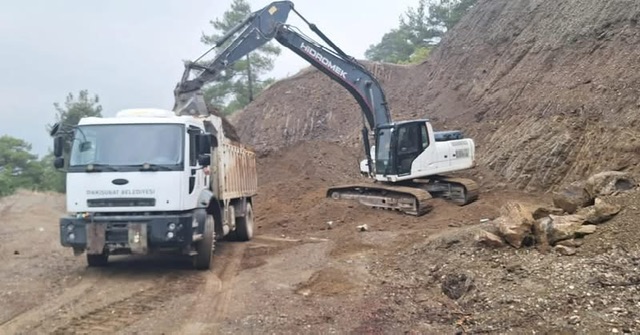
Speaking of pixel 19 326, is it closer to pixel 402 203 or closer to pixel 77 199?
pixel 77 199

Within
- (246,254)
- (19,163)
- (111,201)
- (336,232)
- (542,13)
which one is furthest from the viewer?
(19,163)

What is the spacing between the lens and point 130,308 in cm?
825

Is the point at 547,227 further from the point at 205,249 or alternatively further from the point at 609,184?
the point at 205,249

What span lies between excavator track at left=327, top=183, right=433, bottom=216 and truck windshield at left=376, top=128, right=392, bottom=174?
513 mm

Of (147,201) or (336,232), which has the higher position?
(147,201)

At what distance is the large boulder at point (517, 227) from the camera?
884 cm

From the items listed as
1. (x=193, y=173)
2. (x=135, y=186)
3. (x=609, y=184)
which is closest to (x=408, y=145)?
(x=609, y=184)

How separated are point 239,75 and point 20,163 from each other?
1587cm

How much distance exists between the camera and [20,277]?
34.3ft

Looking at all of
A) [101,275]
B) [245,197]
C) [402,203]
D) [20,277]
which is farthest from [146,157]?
[402,203]

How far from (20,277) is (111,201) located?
6.98ft

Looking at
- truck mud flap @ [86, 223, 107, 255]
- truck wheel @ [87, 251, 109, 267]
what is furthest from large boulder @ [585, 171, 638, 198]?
truck wheel @ [87, 251, 109, 267]

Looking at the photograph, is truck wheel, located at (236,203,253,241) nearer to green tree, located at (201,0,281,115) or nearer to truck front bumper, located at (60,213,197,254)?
truck front bumper, located at (60,213,197,254)

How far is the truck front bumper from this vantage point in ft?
32.5
